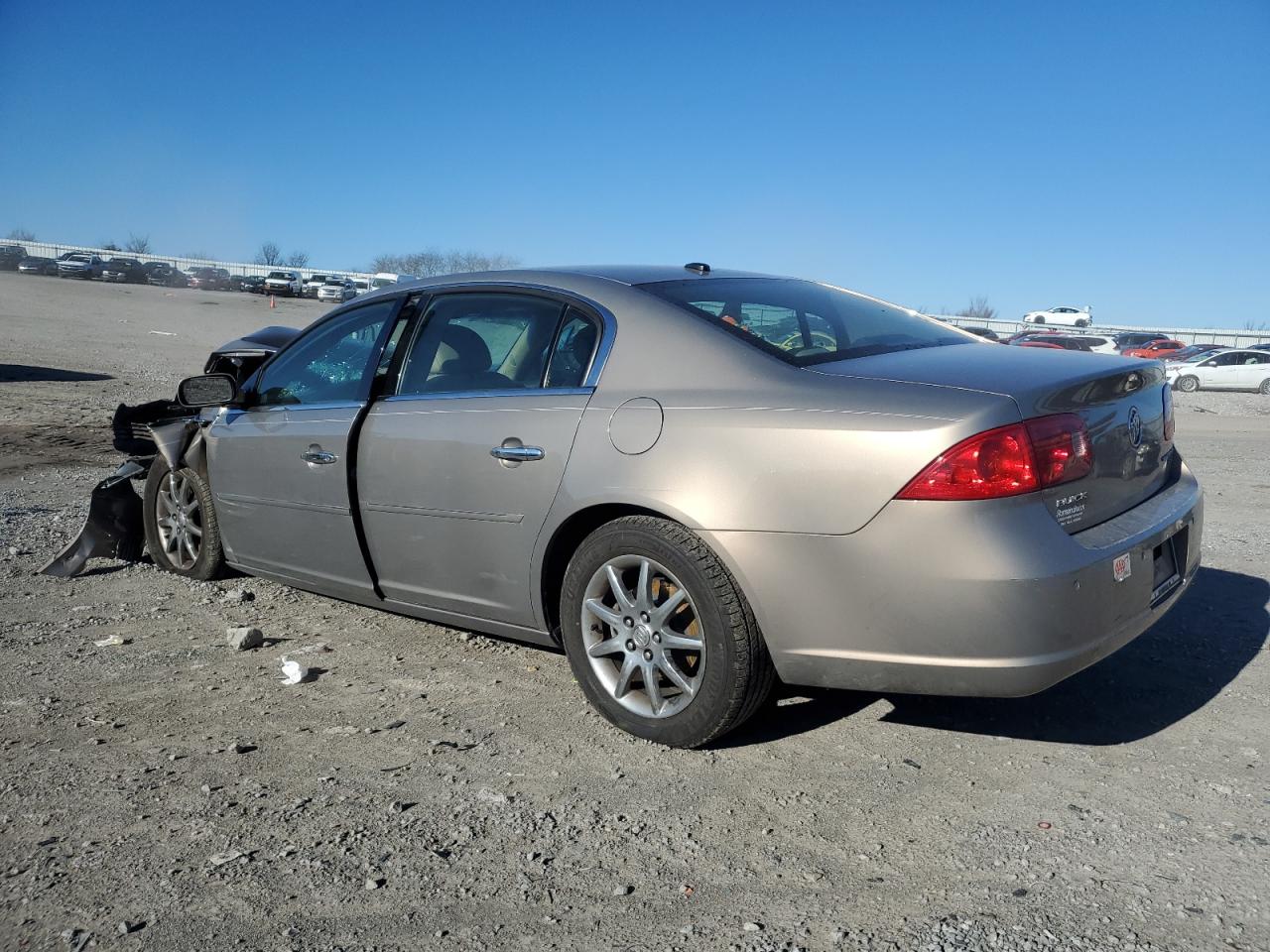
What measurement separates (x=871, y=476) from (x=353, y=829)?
69.2 inches

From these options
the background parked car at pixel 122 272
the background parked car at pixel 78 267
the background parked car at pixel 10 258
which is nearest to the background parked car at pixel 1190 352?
the background parked car at pixel 122 272

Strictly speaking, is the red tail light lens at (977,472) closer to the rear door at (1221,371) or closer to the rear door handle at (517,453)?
the rear door handle at (517,453)

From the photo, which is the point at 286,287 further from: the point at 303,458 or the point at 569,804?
the point at 569,804

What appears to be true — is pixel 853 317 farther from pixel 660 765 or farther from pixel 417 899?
pixel 417 899

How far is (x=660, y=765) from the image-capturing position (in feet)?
11.2

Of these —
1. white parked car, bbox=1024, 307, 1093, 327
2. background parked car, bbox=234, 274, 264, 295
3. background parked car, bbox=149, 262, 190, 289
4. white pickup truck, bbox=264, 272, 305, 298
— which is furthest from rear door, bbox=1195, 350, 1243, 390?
background parked car, bbox=149, 262, 190, 289

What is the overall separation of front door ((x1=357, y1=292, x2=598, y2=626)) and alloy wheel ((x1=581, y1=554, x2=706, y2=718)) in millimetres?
327

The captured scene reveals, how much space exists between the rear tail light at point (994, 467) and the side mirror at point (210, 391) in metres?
3.36

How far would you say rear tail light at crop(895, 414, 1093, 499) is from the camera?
2.92 meters

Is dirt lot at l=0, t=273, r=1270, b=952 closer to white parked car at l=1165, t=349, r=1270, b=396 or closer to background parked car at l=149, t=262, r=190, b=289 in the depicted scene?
white parked car at l=1165, t=349, r=1270, b=396

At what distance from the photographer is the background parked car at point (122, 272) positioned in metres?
62.5

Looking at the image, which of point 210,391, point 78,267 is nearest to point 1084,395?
point 210,391

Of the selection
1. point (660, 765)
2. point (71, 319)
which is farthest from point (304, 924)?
point (71, 319)

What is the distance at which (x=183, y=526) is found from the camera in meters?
5.67
